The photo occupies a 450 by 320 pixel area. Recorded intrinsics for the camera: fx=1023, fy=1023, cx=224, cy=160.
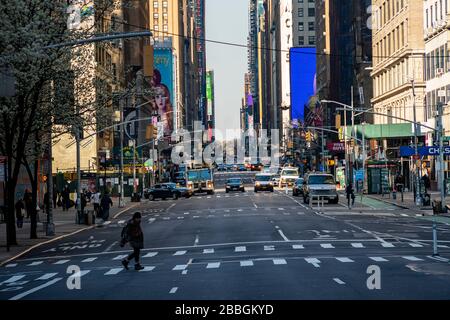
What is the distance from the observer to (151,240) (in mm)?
45812

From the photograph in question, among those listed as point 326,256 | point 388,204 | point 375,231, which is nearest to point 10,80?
point 326,256

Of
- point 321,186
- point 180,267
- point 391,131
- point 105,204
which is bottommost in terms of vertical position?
point 180,267

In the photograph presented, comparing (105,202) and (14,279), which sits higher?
(105,202)

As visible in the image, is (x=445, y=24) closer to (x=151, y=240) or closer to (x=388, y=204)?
(x=388, y=204)

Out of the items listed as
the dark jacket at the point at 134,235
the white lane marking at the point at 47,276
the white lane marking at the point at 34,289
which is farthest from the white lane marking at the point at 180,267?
the white lane marking at the point at 34,289

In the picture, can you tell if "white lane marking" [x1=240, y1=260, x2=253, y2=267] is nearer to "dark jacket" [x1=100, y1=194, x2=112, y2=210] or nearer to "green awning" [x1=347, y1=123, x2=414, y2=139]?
"dark jacket" [x1=100, y1=194, x2=112, y2=210]

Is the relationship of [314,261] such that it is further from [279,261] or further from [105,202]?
[105,202]

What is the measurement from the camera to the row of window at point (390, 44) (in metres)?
104

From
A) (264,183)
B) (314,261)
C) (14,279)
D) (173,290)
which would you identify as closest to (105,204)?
(314,261)

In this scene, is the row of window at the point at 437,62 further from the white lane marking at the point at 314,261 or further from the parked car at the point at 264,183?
the white lane marking at the point at 314,261

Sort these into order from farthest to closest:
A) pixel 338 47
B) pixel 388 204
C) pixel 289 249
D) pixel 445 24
Answer: pixel 338 47 < pixel 445 24 < pixel 388 204 < pixel 289 249

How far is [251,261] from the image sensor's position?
3194cm

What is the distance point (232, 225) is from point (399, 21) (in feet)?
187

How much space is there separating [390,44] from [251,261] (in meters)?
83.4
